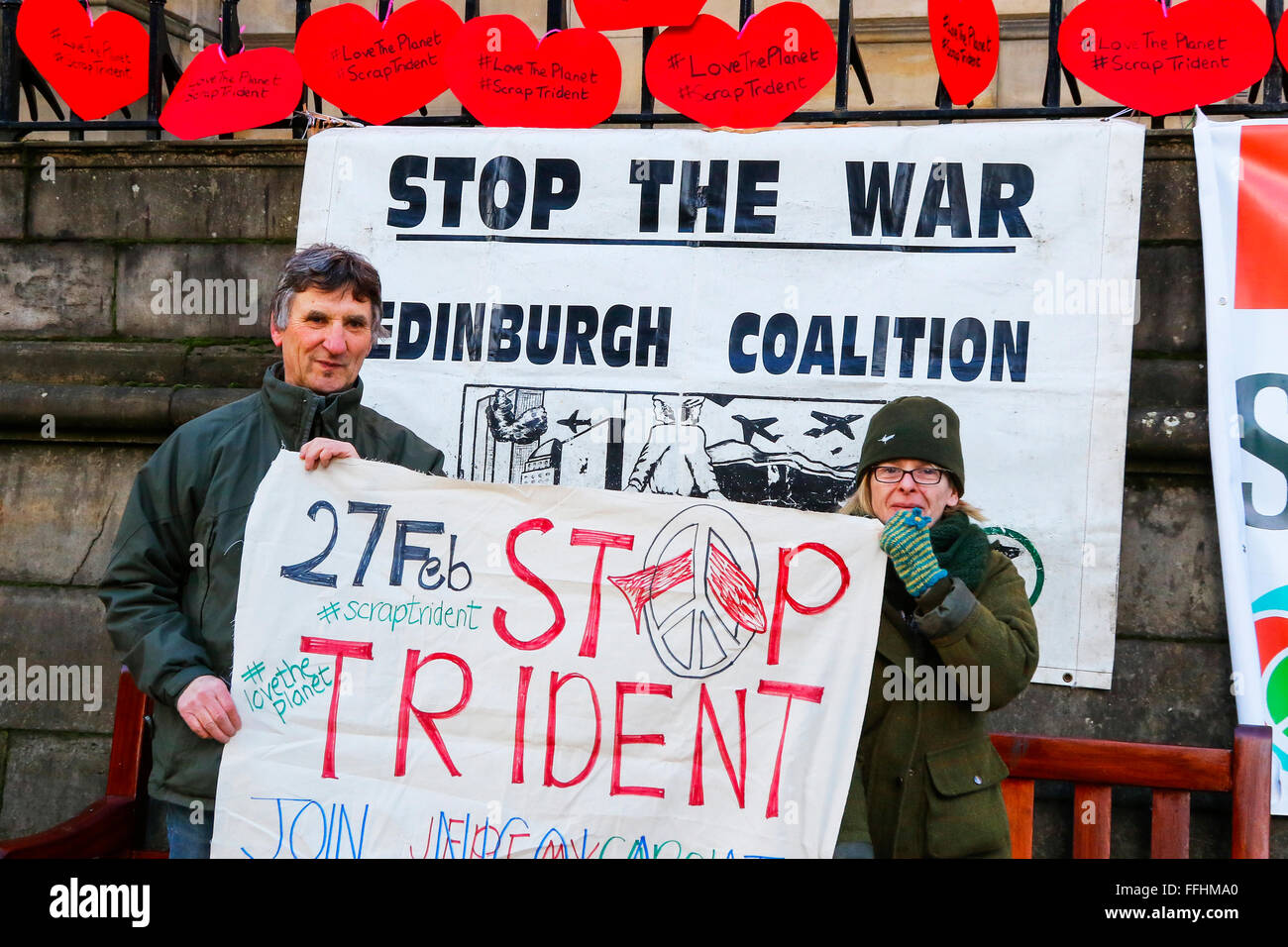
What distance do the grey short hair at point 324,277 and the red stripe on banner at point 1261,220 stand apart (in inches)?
107

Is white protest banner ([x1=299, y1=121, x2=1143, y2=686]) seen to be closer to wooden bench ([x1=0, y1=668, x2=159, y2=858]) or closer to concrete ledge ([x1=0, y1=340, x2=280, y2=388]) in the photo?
concrete ledge ([x1=0, y1=340, x2=280, y2=388])

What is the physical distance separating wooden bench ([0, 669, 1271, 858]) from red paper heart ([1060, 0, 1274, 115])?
2156mm

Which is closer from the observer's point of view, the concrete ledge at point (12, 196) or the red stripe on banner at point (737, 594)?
the red stripe on banner at point (737, 594)

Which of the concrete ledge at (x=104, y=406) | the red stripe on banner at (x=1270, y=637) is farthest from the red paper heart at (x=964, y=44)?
the concrete ledge at (x=104, y=406)

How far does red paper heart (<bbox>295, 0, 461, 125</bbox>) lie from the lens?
4852 mm

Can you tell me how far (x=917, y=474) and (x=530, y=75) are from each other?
7.92 feet

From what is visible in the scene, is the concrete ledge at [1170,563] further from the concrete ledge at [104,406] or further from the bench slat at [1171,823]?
the concrete ledge at [104,406]

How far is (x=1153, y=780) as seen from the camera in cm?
348

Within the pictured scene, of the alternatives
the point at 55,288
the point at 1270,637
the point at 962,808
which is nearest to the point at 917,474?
the point at 962,808

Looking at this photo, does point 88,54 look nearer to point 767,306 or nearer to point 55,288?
point 55,288

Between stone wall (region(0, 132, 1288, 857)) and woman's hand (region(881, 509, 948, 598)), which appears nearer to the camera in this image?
woman's hand (region(881, 509, 948, 598))

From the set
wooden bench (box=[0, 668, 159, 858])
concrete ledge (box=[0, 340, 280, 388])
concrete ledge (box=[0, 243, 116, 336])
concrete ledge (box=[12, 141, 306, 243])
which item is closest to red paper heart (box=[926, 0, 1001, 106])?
concrete ledge (box=[12, 141, 306, 243])

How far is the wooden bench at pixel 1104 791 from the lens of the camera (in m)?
3.35
